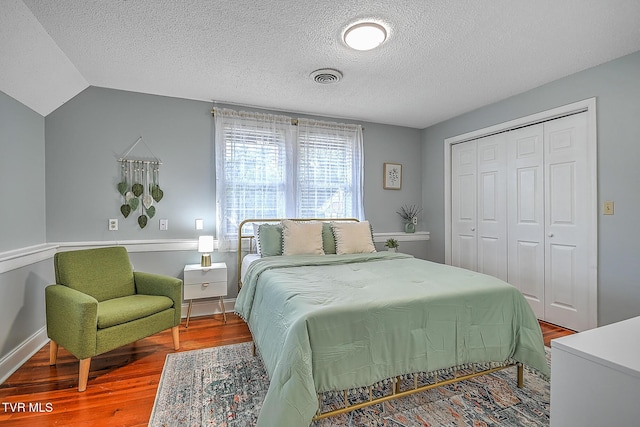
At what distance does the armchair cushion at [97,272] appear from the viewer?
240cm

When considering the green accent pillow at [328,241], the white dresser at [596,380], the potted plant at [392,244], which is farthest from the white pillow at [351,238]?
the white dresser at [596,380]

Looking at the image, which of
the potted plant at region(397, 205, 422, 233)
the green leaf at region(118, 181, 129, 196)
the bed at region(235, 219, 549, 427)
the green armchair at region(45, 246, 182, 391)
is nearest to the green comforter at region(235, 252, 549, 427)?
the bed at region(235, 219, 549, 427)

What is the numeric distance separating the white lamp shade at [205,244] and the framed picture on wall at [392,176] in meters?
2.53

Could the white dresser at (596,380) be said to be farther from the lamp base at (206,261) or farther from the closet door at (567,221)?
the lamp base at (206,261)

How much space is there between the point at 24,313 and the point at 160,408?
1621mm

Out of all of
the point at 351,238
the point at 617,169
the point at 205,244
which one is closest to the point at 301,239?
the point at 351,238

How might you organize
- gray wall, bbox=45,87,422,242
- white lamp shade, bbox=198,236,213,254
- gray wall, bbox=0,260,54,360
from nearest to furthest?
gray wall, bbox=0,260,54,360, gray wall, bbox=45,87,422,242, white lamp shade, bbox=198,236,213,254

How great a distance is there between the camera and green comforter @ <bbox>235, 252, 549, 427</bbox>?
1.42 m

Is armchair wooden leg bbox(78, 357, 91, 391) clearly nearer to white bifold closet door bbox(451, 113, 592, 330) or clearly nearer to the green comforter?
the green comforter

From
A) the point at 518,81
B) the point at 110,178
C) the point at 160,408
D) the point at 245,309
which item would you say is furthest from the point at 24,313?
the point at 518,81

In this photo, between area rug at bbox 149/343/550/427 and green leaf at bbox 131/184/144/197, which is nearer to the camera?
area rug at bbox 149/343/550/427

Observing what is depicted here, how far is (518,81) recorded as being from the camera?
9.89 feet

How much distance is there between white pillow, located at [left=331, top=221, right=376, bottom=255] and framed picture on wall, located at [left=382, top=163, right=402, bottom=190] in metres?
1.30

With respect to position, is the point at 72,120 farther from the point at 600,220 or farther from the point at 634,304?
the point at 634,304
